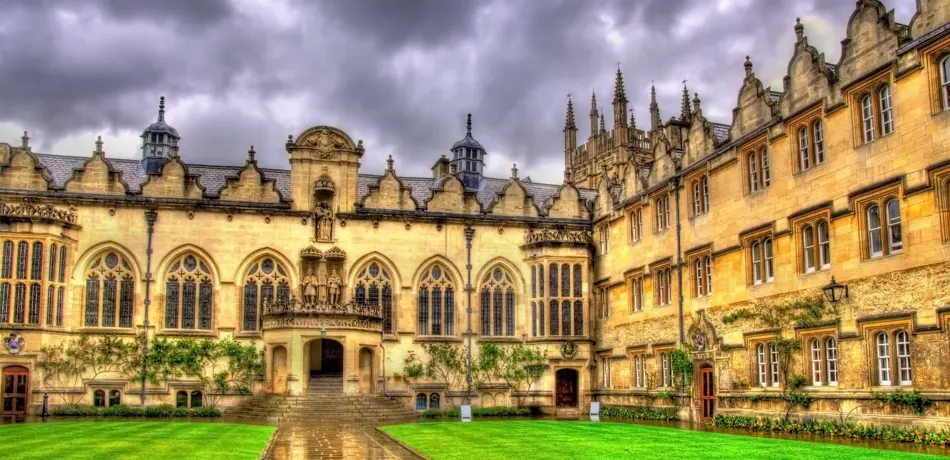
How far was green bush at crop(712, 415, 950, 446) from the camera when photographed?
21659 millimetres

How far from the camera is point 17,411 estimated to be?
117 feet

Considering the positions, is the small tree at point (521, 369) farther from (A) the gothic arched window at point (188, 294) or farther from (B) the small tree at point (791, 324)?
(B) the small tree at point (791, 324)

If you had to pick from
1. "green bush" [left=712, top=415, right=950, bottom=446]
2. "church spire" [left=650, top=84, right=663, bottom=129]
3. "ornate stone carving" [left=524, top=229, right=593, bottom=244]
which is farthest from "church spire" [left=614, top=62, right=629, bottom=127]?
"green bush" [left=712, top=415, right=950, bottom=446]

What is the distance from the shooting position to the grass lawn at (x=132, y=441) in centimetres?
1839

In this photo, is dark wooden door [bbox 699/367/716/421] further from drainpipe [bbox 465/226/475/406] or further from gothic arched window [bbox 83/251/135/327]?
gothic arched window [bbox 83/251/135/327]

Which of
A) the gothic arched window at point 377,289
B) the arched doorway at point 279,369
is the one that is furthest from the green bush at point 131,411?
the gothic arched window at point 377,289

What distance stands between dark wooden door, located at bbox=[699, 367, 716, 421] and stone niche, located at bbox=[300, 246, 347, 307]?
15764mm

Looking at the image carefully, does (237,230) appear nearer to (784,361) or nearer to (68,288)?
(68,288)

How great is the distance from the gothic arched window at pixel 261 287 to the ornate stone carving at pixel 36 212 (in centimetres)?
781

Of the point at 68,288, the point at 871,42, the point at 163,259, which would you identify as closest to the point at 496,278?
the point at 163,259

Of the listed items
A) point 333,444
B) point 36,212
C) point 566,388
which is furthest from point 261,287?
point 333,444

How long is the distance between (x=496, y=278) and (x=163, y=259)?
15.1 m

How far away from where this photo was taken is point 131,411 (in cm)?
3594

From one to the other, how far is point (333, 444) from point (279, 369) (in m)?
14.7
